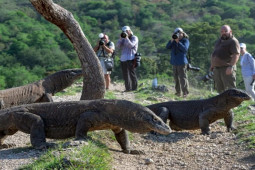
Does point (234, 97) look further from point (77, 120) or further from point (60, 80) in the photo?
point (60, 80)

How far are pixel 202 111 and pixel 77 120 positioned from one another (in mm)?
3013

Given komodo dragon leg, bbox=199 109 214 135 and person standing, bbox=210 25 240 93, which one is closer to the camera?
komodo dragon leg, bbox=199 109 214 135

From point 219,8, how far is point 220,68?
3068 inches

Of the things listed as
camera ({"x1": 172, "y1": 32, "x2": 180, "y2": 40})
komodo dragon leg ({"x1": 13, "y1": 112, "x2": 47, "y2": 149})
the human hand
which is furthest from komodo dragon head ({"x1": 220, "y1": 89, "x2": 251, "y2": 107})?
camera ({"x1": 172, "y1": 32, "x2": 180, "y2": 40})

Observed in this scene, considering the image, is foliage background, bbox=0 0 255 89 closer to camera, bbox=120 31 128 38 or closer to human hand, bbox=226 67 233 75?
camera, bbox=120 31 128 38

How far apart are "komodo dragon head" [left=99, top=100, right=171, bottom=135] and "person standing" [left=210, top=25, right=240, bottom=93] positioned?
534 cm

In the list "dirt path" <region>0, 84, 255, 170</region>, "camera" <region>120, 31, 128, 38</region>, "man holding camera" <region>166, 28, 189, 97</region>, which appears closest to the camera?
"dirt path" <region>0, 84, 255, 170</region>

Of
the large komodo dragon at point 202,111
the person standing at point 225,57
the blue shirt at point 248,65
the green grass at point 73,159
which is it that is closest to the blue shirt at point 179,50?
the person standing at point 225,57

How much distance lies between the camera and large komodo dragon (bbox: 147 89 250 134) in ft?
28.3

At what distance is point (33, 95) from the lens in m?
9.94

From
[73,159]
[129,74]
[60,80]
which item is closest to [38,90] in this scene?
[60,80]

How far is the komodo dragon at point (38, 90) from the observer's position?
9562 mm

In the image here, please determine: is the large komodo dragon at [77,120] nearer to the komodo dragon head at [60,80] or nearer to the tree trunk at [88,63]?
the tree trunk at [88,63]

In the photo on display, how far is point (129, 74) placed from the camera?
14.5 m
